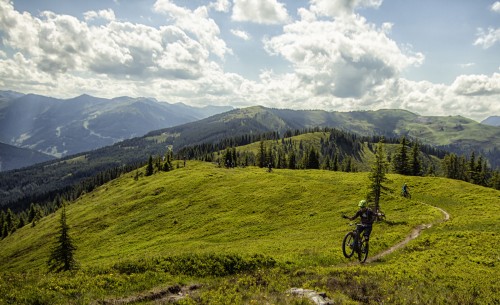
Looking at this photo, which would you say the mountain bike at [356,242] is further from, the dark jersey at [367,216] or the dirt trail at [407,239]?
the dirt trail at [407,239]

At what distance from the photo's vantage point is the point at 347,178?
75.5m

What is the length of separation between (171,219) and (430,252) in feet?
171

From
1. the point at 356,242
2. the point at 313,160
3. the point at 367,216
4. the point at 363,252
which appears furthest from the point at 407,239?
the point at 313,160

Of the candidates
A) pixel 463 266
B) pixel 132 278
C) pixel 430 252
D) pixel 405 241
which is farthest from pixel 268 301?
pixel 405 241

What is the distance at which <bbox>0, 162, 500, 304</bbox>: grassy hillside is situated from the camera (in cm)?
1525

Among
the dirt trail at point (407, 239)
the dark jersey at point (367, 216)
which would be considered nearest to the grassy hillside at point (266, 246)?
the dirt trail at point (407, 239)

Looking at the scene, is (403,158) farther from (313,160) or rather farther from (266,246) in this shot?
(266,246)

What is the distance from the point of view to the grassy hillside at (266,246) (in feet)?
50.0

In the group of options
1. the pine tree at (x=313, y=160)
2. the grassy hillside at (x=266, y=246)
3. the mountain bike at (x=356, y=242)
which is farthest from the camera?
the pine tree at (x=313, y=160)

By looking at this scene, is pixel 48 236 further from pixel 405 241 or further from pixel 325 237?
pixel 405 241

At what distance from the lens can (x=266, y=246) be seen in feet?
114

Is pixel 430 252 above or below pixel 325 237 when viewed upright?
above

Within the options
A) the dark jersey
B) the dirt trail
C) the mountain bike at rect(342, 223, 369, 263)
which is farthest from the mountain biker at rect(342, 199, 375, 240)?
the dirt trail

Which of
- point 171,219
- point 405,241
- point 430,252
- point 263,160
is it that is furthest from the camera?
point 263,160
